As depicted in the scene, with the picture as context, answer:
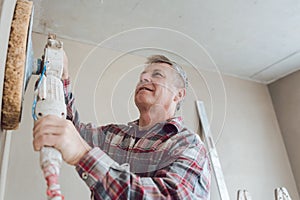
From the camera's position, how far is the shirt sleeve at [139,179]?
506 mm

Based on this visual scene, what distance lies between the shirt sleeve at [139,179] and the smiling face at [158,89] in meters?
0.23

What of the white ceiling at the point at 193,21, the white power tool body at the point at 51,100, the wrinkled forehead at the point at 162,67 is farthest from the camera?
the white ceiling at the point at 193,21

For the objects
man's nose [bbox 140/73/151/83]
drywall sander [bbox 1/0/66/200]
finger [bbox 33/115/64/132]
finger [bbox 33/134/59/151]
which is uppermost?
man's nose [bbox 140/73/151/83]

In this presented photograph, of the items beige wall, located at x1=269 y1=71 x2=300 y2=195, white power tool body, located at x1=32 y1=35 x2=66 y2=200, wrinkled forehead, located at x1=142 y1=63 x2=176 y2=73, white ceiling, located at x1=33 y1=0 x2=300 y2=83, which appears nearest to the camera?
white power tool body, located at x1=32 y1=35 x2=66 y2=200

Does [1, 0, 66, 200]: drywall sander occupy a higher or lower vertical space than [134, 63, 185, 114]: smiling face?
lower

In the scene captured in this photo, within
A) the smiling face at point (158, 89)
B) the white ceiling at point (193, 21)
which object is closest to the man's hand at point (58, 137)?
the smiling face at point (158, 89)

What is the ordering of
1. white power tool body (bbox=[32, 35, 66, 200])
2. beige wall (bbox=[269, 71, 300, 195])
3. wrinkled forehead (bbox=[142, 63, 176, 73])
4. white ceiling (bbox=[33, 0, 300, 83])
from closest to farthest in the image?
white power tool body (bbox=[32, 35, 66, 200]) → wrinkled forehead (bbox=[142, 63, 176, 73]) → white ceiling (bbox=[33, 0, 300, 83]) → beige wall (bbox=[269, 71, 300, 195])

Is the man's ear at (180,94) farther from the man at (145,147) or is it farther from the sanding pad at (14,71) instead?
the sanding pad at (14,71)

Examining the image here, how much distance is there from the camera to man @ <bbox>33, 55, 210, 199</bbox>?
1.63 ft

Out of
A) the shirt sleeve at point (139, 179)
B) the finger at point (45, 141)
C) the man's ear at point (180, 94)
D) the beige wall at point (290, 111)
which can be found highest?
the beige wall at point (290, 111)

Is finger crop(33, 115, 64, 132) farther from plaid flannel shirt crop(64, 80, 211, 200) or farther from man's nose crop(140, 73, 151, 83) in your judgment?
man's nose crop(140, 73, 151, 83)

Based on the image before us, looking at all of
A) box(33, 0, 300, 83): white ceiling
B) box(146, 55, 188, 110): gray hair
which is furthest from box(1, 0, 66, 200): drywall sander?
box(33, 0, 300, 83): white ceiling

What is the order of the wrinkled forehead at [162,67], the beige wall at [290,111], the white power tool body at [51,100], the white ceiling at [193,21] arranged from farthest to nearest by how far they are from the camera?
the beige wall at [290,111] → the white ceiling at [193,21] → the wrinkled forehead at [162,67] → the white power tool body at [51,100]

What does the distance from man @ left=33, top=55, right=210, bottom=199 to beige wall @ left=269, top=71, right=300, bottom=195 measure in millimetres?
1608
